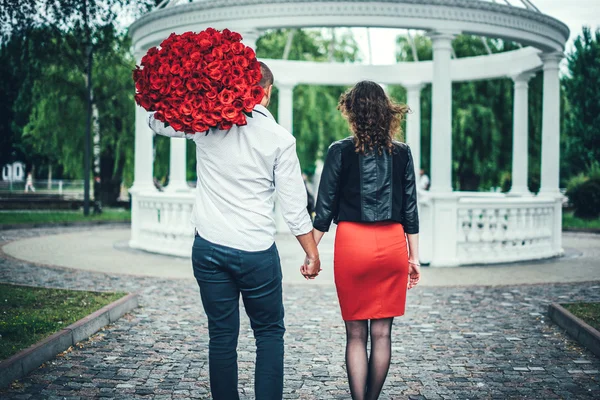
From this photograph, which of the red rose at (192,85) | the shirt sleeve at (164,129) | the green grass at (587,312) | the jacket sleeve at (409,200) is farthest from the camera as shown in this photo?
the green grass at (587,312)

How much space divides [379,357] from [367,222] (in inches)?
31.7

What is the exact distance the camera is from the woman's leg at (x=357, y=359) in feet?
14.2

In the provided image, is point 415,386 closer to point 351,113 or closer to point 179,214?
point 351,113

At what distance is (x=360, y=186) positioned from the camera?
4293mm

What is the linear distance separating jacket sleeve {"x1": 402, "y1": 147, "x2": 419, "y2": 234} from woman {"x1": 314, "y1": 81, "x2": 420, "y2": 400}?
53 mm

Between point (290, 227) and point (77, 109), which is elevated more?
point (77, 109)

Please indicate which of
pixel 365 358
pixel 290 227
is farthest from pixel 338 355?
pixel 290 227

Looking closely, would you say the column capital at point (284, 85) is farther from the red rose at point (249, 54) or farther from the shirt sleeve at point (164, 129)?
the red rose at point (249, 54)

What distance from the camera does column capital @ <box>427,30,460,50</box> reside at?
12336 millimetres

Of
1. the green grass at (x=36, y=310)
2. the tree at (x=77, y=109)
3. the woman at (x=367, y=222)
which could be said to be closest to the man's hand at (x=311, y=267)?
the woman at (x=367, y=222)

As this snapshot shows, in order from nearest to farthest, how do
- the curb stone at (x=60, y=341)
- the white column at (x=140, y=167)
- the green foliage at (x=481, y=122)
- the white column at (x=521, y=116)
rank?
the curb stone at (x=60, y=341) < the white column at (x=140, y=167) < the white column at (x=521, y=116) < the green foliage at (x=481, y=122)

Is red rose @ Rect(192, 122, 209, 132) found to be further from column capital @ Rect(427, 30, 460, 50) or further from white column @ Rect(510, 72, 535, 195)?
white column @ Rect(510, 72, 535, 195)

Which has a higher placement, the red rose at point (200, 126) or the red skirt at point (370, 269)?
the red rose at point (200, 126)

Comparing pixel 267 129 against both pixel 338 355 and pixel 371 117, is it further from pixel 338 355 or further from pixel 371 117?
pixel 338 355
